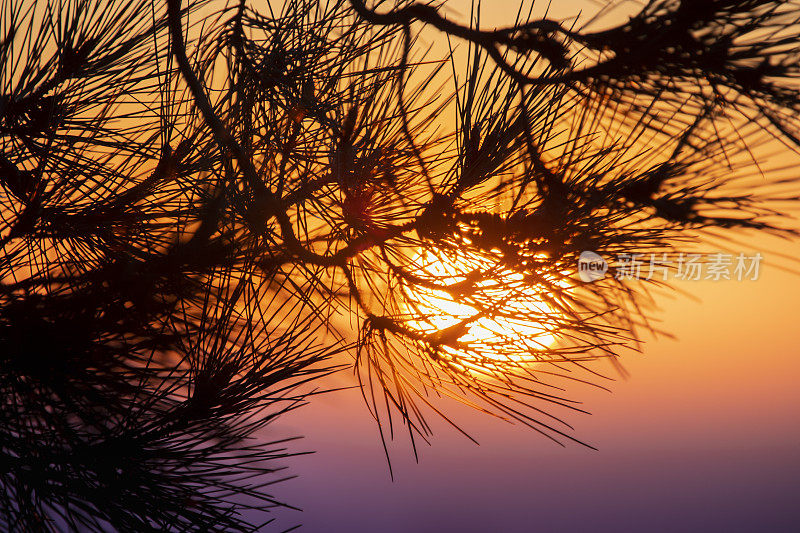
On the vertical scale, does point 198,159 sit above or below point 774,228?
above

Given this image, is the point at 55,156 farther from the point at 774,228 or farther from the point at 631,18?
the point at 774,228

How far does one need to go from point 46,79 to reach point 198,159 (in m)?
0.12

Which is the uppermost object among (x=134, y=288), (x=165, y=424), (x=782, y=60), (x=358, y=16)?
(x=358, y=16)

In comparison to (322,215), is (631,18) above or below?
above

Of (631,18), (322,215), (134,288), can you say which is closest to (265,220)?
(322,215)

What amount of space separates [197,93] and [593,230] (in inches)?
11.4

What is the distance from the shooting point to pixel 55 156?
0.40 meters

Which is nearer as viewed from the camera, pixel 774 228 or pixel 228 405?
pixel 228 405

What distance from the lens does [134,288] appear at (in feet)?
1.39

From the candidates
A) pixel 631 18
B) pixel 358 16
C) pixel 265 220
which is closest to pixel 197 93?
pixel 265 220

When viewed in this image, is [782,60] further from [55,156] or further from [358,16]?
[55,156]

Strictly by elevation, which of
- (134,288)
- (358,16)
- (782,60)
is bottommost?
(134,288)

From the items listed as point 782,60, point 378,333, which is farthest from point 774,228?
point 378,333

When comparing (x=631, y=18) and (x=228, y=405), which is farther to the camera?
(x=631, y=18)
